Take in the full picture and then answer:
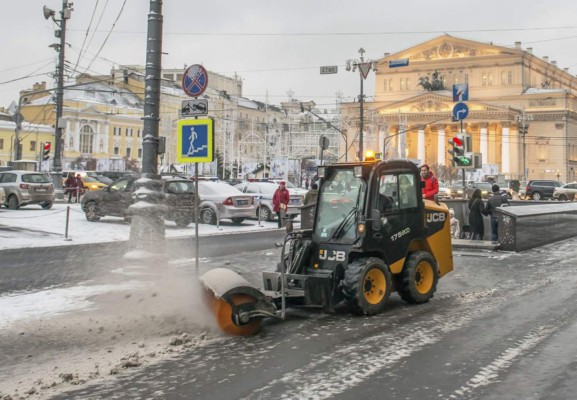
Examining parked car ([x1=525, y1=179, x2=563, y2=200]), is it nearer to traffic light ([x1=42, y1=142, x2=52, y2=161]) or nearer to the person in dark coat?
the person in dark coat

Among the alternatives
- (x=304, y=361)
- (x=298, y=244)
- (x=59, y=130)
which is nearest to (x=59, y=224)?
(x=59, y=130)

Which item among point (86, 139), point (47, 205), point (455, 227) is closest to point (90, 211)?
point (47, 205)

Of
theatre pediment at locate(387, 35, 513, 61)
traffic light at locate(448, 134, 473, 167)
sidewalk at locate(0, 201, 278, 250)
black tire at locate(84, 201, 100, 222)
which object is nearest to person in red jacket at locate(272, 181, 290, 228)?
sidewalk at locate(0, 201, 278, 250)

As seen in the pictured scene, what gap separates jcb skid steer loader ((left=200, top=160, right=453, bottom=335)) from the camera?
7.01m

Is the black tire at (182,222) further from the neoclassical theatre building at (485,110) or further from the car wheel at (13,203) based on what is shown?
the neoclassical theatre building at (485,110)

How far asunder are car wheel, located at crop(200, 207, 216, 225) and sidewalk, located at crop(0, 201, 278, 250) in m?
0.27

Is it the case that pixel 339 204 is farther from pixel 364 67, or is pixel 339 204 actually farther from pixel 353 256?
pixel 364 67

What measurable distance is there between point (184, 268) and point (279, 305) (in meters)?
4.75

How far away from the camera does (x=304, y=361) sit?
233 inches

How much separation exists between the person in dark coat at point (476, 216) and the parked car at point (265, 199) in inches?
331

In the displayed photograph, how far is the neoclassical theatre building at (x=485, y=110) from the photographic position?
314 ft

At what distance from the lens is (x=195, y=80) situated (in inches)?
418

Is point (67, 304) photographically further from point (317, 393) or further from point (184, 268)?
point (317, 393)

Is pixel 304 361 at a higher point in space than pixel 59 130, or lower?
lower
